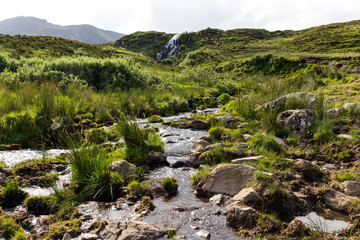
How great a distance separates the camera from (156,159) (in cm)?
696

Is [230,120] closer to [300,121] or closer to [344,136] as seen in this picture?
[300,121]

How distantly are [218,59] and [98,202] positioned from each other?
1985 inches

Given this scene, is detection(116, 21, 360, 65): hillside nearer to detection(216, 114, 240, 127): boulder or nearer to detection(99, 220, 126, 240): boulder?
detection(216, 114, 240, 127): boulder

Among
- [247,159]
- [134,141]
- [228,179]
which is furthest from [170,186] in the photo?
[134,141]

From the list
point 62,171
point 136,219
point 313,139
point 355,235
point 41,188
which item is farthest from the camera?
point 313,139

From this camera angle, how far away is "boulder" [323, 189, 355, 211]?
436 cm

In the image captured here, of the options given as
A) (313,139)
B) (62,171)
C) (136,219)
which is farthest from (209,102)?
(136,219)

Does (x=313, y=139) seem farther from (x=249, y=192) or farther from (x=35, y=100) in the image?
(x=35, y=100)

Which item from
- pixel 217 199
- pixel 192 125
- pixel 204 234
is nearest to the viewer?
pixel 204 234

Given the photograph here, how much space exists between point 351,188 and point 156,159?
463cm

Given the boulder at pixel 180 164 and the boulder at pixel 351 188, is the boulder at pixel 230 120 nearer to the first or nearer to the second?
the boulder at pixel 180 164

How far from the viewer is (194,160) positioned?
6.93 meters

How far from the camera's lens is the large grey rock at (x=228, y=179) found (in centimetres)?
512

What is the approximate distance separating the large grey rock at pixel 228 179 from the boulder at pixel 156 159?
1908 millimetres
